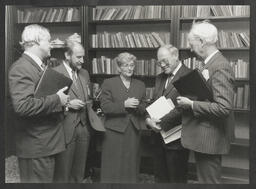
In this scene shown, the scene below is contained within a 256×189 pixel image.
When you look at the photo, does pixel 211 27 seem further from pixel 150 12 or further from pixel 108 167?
pixel 108 167

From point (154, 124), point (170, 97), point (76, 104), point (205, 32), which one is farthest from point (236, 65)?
point (76, 104)

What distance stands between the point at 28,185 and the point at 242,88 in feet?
7.25

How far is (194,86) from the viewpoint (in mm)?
2859

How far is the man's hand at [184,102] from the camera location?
9.59 ft

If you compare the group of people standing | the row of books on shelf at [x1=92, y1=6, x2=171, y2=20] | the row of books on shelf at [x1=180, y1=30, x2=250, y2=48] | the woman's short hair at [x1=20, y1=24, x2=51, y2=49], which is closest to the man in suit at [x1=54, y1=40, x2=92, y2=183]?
the group of people standing

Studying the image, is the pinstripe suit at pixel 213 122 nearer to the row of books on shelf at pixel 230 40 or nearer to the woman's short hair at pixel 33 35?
the row of books on shelf at pixel 230 40

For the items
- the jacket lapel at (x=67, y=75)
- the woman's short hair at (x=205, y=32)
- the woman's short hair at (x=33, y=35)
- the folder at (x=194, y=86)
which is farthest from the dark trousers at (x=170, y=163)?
the woman's short hair at (x=33, y=35)

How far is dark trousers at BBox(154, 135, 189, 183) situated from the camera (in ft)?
9.91

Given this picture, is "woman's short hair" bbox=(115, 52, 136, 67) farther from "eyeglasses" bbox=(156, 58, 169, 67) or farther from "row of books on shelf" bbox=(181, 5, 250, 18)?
"row of books on shelf" bbox=(181, 5, 250, 18)

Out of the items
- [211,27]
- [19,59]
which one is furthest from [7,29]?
[211,27]

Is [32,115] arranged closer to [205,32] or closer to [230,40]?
[205,32]

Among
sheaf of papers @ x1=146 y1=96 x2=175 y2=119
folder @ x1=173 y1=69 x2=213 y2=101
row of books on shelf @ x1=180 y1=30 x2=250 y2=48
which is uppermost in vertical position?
row of books on shelf @ x1=180 y1=30 x2=250 y2=48

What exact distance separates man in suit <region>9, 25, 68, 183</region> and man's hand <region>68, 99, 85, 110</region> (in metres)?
0.09

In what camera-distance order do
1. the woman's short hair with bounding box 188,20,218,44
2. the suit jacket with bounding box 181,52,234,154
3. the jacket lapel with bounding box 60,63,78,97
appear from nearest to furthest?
the suit jacket with bounding box 181,52,234,154, the woman's short hair with bounding box 188,20,218,44, the jacket lapel with bounding box 60,63,78,97
